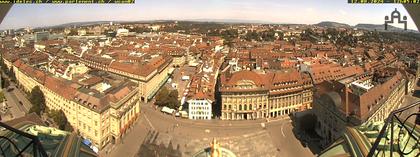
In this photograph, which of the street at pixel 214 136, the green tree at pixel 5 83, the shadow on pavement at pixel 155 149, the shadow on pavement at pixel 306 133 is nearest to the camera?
the shadow on pavement at pixel 155 149

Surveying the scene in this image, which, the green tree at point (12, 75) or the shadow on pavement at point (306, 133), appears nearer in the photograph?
the shadow on pavement at point (306, 133)

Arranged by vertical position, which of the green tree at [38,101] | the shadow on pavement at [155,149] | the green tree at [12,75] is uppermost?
the green tree at [12,75]

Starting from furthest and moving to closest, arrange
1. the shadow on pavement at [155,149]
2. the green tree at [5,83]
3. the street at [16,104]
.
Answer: the green tree at [5,83] → the street at [16,104] → the shadow on pavement at [155,149]

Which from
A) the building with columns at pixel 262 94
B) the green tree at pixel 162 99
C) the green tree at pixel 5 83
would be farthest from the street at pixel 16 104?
the building with columns at pixel 262 94

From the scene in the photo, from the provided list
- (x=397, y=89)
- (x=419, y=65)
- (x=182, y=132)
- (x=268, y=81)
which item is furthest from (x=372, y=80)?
(x=182, y=132)

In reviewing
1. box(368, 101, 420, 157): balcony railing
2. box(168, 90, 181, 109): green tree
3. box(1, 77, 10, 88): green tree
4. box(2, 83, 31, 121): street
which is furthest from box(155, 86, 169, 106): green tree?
box(368, 101, 420, 157): balcony railing

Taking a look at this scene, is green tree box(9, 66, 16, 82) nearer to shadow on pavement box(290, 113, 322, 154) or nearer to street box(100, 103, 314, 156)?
street box(100, 103, 314, 156)

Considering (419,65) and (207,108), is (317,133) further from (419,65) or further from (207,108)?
(419,65)

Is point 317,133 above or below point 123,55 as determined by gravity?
below

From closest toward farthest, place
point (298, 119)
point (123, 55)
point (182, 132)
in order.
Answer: point (182, 132) < point (298, 119) < point (123, 55)

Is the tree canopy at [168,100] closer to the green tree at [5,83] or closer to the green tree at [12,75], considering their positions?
the green tree at [5,83]

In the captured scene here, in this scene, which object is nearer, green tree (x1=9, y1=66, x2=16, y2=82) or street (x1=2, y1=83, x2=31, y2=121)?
street (x1=2, y1=83, x2=31, y2=121)
